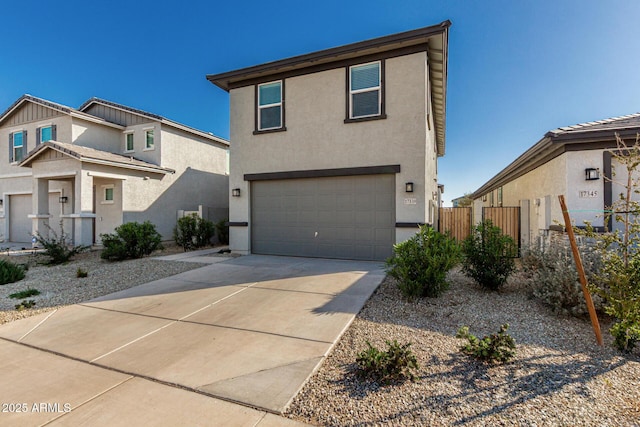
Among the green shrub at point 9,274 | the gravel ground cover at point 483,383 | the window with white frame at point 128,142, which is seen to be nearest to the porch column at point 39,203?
the window with white frame at point 128,142

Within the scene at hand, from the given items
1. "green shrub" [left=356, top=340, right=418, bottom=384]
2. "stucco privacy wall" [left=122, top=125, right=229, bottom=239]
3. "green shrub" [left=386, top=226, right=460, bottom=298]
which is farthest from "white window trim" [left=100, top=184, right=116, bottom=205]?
"green shrub" [left=356, top=340, right=418, bottom=384]

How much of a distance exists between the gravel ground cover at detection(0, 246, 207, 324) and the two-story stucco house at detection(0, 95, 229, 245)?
3610 millimetres

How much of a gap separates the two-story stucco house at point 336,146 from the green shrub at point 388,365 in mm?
5616

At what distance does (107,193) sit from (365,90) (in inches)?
486

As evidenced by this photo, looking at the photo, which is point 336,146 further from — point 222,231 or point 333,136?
point 222,231

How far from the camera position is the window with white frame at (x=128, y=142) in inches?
604

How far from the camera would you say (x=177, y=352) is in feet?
11.8

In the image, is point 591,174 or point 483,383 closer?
point 483,383

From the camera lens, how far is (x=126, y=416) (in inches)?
98.5

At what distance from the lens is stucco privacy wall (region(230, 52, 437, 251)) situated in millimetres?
8305

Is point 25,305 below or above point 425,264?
below

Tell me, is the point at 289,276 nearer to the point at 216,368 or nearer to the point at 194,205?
the point at 216,368

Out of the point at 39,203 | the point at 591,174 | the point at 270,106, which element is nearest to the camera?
the point at 591,174

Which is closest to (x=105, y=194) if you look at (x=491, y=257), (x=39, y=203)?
(x=39, y=203)
